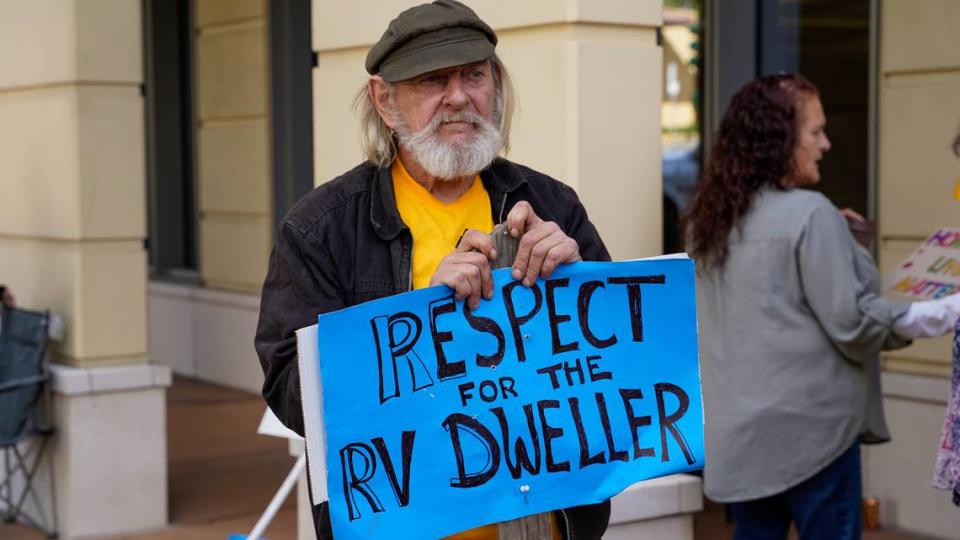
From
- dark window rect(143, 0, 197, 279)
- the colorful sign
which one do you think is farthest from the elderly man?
dark window rect(143, 0, 197, 279)

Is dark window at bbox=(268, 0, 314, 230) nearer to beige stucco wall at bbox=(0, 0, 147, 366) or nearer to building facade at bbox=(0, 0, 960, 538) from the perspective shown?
building facade at bbox=(0, 0, 960, 538)

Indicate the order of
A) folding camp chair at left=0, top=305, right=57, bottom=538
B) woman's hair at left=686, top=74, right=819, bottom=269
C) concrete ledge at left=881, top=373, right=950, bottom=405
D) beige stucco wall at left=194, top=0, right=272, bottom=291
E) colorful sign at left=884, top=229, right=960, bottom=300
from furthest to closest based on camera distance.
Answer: beige stucco wall at left=194, top=0, right=272, bottom=291
folding camp chair at left=0, top=305, right=57, bottom=538
concrete ledge at left=881, top=373, right=950, bottom=405
colorful sign at left=884, top=229, right=960, bottom=300
woman's hair at left=686, top=74, right=819, bottom=269

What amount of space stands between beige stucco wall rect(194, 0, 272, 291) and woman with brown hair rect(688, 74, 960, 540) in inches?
267

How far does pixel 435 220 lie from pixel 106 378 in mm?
4488

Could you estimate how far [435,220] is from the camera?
285 cm

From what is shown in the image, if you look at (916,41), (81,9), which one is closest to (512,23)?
(916,41)

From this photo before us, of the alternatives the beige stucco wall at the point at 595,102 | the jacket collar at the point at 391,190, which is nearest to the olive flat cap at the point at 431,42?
the jacket collar at the point at 391,190

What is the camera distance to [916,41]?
648cm

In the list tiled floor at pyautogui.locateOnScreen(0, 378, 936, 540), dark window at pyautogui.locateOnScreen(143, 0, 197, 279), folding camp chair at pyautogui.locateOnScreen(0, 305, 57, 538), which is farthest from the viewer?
dark window at pyautogui.locateOnScreen(143, 0, 197, 279)

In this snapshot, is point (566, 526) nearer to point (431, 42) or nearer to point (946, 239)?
point (431, 42)

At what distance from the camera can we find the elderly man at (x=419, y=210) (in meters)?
2.61

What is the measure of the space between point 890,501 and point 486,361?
4439 millimetres

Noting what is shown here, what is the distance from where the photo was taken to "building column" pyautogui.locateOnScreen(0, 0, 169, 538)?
6930mm

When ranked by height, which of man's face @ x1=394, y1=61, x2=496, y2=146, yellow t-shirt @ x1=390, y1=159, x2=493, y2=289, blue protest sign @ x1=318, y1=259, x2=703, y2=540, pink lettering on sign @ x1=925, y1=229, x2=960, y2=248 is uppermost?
man's face @ x1=394, y1=61, x2=496, y2=146
